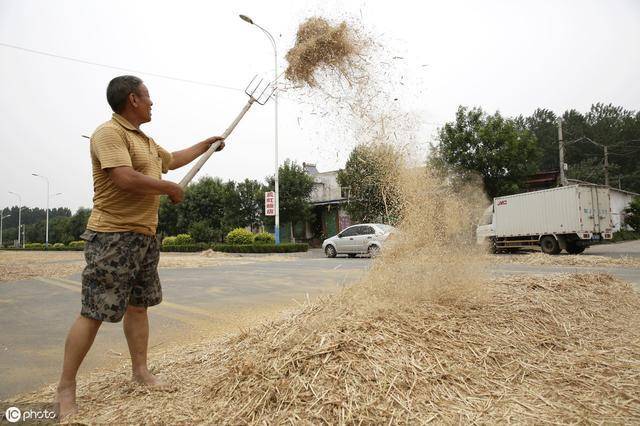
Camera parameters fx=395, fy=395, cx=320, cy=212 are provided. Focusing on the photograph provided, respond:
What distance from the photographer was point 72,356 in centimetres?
204

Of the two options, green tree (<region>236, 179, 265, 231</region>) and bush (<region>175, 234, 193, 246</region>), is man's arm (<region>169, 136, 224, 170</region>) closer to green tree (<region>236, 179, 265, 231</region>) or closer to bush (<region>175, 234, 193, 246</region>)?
bush (<region>175, 234, 193, 246</region>)

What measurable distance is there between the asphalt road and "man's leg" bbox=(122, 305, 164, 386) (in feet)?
2.05

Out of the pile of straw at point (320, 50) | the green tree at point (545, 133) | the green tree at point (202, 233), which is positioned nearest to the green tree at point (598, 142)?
the green tree at point (545, 133)

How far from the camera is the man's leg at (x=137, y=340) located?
2.37m

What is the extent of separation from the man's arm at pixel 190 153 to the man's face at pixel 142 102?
1.36 ft

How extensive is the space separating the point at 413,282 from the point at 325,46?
8.81 ft

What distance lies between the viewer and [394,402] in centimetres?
181

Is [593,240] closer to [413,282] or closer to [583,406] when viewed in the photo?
[413,282]

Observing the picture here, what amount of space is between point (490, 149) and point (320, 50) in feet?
71.8

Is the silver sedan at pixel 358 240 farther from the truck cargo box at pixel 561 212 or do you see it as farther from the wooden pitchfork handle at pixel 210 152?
the wooden pitchfork handle at pixel 210 152

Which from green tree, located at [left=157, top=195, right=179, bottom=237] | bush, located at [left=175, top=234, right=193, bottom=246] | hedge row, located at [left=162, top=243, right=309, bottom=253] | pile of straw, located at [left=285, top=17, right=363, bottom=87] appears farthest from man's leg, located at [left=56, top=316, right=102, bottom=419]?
green tree, located at [left=157, top=195, right=179, bottom=237]

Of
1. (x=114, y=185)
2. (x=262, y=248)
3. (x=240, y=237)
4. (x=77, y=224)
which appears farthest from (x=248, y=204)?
(x=77, y=224)

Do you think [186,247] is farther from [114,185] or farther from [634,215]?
[634,215]

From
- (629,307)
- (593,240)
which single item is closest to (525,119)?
(593,240)
